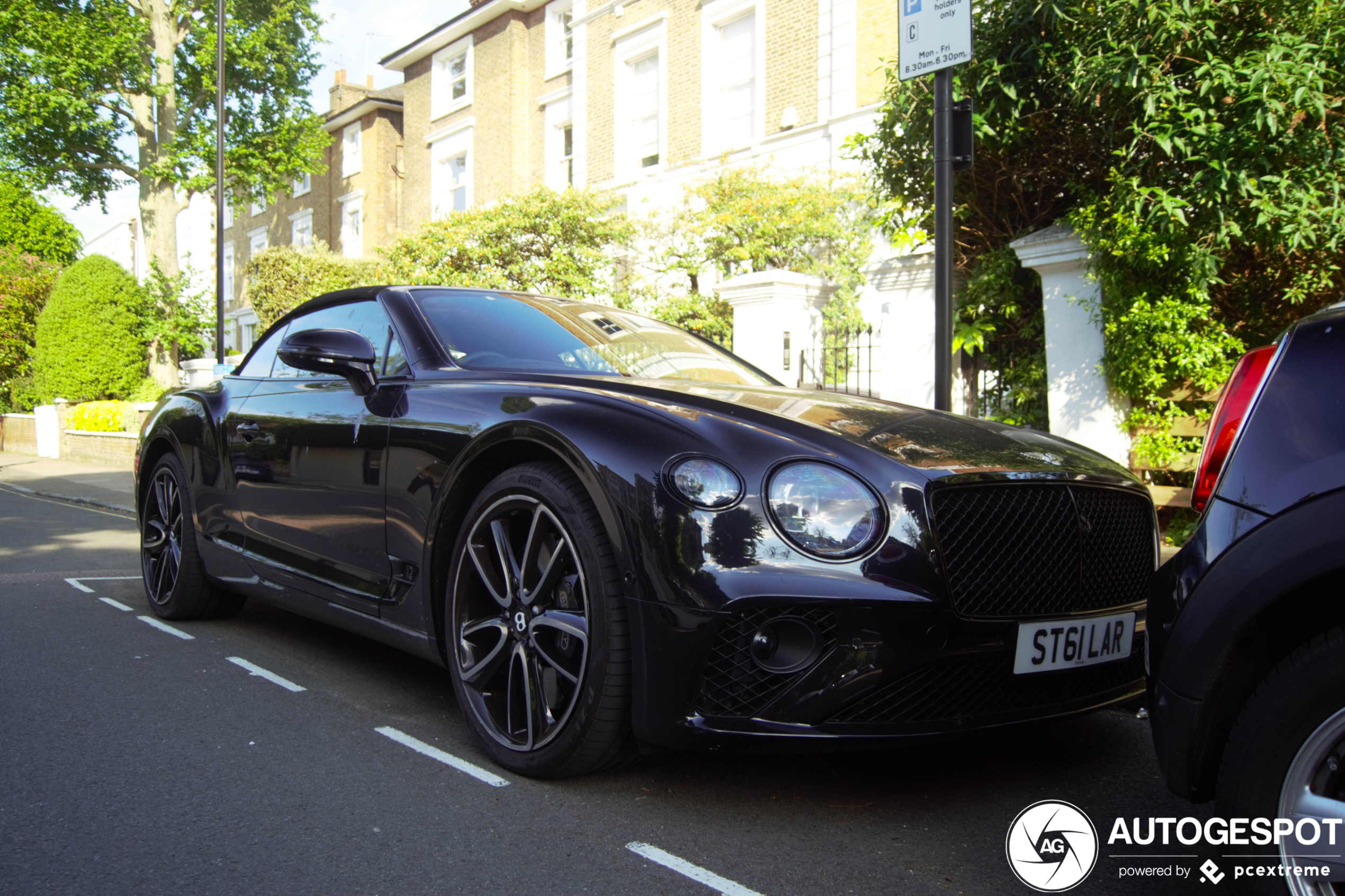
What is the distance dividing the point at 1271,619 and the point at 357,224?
32.1 meters

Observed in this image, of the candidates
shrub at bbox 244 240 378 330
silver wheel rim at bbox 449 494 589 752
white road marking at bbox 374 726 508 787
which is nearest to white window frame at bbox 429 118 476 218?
shrub at bbox 244 240 378 330

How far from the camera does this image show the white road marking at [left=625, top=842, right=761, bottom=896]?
233 cm

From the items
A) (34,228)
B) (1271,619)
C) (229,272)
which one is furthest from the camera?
(229,272)

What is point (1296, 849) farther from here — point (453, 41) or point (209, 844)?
point (453, 41)

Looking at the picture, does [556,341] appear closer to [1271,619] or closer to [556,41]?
[1271,619]

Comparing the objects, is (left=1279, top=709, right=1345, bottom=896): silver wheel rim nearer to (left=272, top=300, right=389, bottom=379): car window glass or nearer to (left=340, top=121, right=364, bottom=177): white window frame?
(left=272, top=300, right=389, bottom=379): car window glass

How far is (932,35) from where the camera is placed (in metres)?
5.08

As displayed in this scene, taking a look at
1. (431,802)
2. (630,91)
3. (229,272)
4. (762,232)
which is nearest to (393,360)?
(431,802)

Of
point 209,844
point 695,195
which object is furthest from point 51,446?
point 209,844

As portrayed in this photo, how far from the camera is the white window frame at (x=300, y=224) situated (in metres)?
33.8

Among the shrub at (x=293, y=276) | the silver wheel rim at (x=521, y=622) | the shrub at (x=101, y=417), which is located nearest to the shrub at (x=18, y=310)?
the shrub at (x=101, y=417)

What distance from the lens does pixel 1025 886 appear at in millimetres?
2396

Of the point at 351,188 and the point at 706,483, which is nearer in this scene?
the point at 706,483

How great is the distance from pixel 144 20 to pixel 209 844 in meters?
25.3
